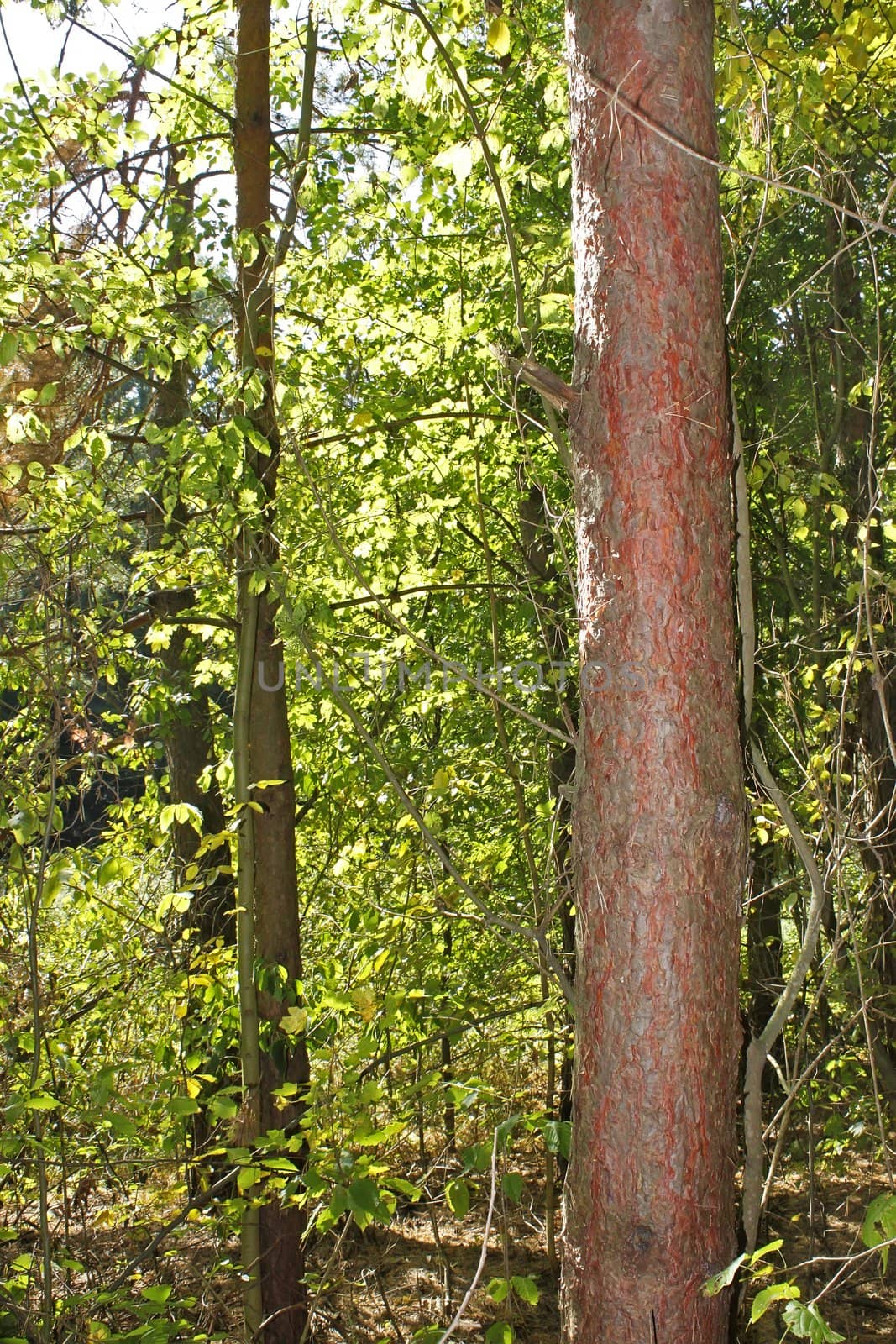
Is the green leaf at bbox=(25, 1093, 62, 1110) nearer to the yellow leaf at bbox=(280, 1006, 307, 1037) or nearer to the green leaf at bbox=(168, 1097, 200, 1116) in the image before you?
the green leaf at bbox=(168, 1097, 200, 1116)

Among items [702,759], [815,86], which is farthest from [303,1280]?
[815,86]

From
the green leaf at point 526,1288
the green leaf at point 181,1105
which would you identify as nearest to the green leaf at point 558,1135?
the green leaf at point 526,1288

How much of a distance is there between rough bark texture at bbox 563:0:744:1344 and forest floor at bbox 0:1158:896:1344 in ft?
3.82

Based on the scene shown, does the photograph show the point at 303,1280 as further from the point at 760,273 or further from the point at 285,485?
the point at 760,273

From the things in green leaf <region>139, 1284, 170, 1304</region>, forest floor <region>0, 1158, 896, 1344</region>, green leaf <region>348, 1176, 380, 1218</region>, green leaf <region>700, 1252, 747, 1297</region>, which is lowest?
forest floor <region>0, 1158, 896, 1344</region>

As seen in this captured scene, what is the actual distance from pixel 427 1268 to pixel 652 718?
15.0ft

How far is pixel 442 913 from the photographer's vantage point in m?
3.17

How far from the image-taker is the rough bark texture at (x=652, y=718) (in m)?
1.94

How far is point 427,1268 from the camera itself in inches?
213

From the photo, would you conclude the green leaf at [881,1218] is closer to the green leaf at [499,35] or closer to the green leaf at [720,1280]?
the green leaf at [720,1280]

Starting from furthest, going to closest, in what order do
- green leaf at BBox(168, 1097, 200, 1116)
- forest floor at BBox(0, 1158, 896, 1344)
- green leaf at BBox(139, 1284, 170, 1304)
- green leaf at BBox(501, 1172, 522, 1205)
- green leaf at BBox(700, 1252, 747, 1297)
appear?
forest floor at BBox(0, 1158, 896, 1344) → green leaf at BBox(168, 1097, 200, 1116) → green leaf at BBox(139, 1284, 170, 1304) → green leaf at BBox(501, 1172, 522, 1205) → green leaf at BBox(700, 1252, 747, 1297)

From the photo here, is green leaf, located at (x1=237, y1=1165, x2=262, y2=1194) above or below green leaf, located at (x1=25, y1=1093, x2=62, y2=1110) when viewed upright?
below

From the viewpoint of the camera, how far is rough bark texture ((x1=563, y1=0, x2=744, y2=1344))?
1943 mm

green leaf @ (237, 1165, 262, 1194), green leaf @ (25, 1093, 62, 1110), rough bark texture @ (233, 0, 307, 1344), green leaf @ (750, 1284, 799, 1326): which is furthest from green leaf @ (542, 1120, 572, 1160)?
rough bark texture @ (233, 0, 307, 1344)
